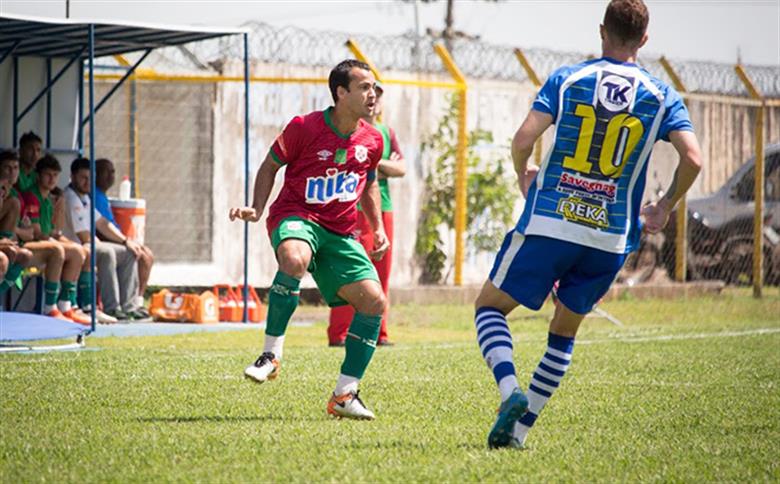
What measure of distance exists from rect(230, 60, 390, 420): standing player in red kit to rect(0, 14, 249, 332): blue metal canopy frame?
447cm

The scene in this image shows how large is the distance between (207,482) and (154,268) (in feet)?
45.5

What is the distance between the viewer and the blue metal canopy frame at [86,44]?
13164mm

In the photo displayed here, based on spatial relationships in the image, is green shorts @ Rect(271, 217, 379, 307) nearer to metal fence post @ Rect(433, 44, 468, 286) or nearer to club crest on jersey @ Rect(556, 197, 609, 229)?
club crest on jersey @ Rect(556, 197, 609, 229)

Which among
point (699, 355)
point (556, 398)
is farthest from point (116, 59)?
point (556, 398)

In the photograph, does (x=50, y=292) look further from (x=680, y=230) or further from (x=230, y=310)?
(x=680, y=230)

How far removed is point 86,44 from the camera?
15.5 m

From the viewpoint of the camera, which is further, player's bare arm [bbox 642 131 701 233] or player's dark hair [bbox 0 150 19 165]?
player's dark hair [bbox 0 150 19 165]

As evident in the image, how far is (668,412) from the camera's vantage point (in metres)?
8.42

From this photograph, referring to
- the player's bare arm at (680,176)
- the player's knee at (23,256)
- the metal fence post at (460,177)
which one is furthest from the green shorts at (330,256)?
the metal fence post at (460,177)

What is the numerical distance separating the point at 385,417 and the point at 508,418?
61.4 inches

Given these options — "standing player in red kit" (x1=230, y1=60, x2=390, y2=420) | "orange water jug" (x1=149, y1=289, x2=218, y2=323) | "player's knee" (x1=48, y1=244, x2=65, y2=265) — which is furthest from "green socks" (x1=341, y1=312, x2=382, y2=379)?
"orange water jug" (x1=149, y1=289, x2=218, y2=323)

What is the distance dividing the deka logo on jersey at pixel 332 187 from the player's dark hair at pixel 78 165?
23.6 ft

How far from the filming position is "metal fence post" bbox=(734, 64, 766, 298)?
67.8 ft

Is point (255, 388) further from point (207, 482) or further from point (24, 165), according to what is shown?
point (24, 165)
